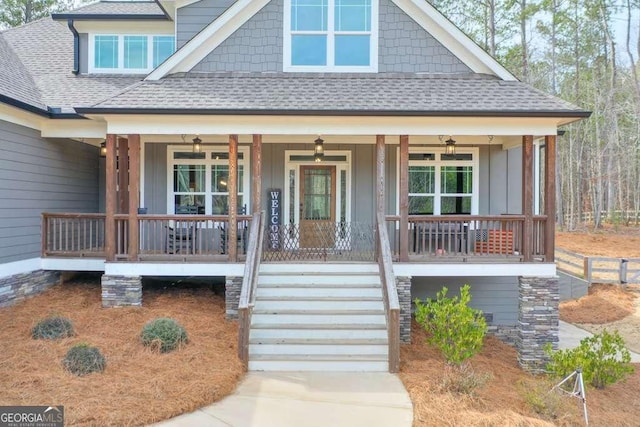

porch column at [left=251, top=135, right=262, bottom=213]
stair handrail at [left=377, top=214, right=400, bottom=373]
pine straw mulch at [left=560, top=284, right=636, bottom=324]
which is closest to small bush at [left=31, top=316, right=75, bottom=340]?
porch column at [left=251, top=135, right=262, bottom=213]

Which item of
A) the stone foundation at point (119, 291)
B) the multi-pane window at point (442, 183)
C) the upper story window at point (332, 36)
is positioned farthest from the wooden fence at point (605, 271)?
the stone foundation at point (119, 291)

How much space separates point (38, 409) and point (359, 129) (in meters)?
6.60

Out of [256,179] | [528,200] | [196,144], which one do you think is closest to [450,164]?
[528,200]

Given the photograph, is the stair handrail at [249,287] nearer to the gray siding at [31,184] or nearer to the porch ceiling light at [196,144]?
the porch ceiling light at [196,144]

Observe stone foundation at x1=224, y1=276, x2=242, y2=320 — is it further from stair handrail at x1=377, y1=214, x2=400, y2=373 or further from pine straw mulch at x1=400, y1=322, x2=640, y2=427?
pine straw mulch at x1=400, y1=322, x2=640, y2=427

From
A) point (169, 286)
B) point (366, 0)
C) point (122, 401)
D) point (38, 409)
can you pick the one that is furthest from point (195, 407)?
point (366, 0)

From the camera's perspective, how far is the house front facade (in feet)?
27.0

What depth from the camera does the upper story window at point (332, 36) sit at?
10.0 meters

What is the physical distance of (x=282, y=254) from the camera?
9047 millimetres

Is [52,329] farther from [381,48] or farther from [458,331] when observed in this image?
[381,48]

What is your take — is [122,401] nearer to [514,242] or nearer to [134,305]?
[134,305]

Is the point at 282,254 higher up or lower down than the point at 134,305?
higher up

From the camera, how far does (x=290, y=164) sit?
11.3 meters

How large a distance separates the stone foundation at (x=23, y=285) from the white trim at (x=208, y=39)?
4805 millimetres
